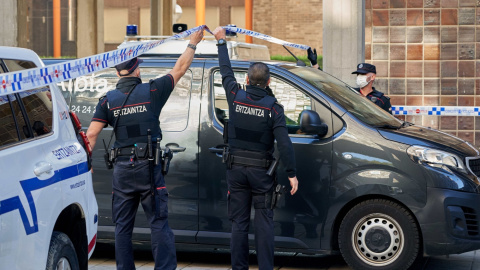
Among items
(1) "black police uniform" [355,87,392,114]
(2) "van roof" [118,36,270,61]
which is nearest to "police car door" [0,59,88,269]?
(2) "van roof" [118,36,270,61]

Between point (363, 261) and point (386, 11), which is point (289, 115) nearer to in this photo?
point (363, 261)

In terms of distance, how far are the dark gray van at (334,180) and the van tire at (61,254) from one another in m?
2.45

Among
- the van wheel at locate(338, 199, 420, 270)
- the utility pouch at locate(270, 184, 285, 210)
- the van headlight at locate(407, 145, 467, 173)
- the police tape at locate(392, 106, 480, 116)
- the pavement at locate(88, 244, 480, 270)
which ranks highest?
the police tape at locate(392, 106, 480, 116)

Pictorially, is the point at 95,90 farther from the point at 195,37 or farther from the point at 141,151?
the point at 141,151

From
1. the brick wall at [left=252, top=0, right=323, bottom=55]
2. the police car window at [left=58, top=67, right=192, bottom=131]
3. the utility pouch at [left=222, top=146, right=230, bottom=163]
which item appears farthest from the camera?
the brick wall at [left=252, top=0, right=323, bottom=55]

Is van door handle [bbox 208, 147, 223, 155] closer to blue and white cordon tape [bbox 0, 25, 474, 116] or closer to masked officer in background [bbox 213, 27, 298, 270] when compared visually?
masked officer in background [bbox 213, 27, 298, 270]

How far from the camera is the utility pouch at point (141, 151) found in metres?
6.69

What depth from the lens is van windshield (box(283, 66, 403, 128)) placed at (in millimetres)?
7863

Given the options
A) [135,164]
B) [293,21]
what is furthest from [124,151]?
[293,21]

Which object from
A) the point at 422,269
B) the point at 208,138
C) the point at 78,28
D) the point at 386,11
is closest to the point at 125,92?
the point at 208,138

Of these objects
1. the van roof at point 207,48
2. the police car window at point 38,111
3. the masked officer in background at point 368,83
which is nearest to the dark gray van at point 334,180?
the van roof at point 207,48

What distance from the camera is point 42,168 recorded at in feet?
16.4

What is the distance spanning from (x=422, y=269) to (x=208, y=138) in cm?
224

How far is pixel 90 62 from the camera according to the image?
5.57m
